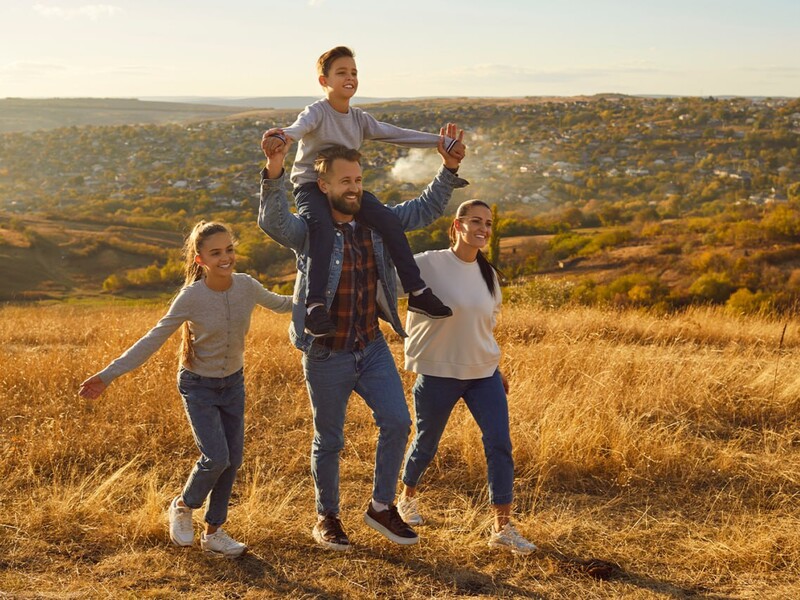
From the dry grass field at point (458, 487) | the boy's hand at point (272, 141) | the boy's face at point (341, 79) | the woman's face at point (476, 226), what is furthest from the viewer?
the woman's face at point (476, 226)

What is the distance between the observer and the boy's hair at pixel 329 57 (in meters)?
3.73

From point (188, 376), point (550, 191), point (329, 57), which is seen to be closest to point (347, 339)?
point (188, 376)

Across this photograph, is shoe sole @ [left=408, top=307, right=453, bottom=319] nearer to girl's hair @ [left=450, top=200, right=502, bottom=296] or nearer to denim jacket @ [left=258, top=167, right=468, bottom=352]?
denim jacket @ [left=258, top=167, right=468, bottom=352]

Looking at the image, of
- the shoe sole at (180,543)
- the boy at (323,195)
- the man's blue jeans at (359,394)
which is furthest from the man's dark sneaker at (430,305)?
the shoe sole at (180,543)

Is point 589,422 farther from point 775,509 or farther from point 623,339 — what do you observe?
point 623,339

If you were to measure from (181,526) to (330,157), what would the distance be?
2045mm

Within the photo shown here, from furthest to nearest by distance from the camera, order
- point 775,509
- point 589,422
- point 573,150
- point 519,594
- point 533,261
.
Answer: point 573,150
point 533,261
point 589,422
point 775,509
point 519,594

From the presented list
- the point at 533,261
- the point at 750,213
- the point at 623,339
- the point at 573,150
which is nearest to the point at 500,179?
the point at 573,150

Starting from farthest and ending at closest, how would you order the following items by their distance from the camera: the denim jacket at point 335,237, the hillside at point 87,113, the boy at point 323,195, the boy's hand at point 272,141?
1. the hillside at point 87,113
2. the boy at point 323,195
3. the denim jacket at point 335,237
4. the boy's hand at point 272,141

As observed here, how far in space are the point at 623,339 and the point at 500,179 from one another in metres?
52.4

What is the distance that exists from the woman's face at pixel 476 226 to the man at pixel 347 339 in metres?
0.33

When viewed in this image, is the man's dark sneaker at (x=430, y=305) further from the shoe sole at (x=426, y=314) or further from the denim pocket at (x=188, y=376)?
the denim pocket at (x=188, y=376)

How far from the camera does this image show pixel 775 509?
4.67 m

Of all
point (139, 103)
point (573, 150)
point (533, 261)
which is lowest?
point (533, 261)
